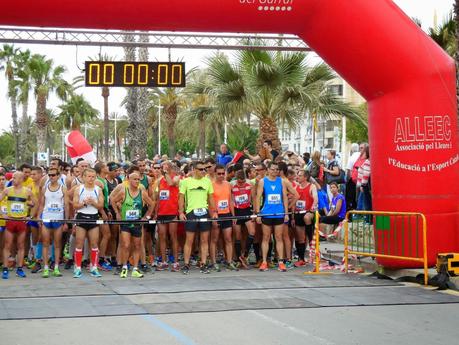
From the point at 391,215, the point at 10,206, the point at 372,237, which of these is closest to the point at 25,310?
the point at 10,206

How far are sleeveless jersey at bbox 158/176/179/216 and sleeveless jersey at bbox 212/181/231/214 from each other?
78cm

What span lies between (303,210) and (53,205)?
472 cm

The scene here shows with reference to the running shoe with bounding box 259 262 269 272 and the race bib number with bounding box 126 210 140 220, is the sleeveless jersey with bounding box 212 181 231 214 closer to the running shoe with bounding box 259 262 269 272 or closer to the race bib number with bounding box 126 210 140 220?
the running shoe with bounding box 259 262 269 272

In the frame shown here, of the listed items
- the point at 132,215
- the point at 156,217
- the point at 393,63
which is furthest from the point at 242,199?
the point at 393,63

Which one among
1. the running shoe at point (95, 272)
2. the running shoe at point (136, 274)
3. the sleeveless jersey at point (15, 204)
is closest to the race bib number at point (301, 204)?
the running shoe at point (136, 274)

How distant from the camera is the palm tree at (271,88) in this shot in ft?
74.0

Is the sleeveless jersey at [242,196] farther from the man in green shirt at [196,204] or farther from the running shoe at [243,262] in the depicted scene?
the running shoe at [243,262]

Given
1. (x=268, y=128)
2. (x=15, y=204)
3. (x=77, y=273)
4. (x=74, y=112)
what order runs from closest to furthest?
(x=77, y=273) → (x=15, y=204) → (x=268, y=128) → (x=74, y=112)

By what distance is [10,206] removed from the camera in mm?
14312

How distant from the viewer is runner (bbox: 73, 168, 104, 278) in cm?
1380

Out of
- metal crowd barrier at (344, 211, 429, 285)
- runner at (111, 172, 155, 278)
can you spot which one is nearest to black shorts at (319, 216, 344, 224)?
metal crowd barrier at (344, 211, 429, 285)

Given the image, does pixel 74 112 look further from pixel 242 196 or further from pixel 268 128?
pixel 242 196

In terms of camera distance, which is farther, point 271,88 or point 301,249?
point 271,88

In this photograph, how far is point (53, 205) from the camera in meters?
14.1
